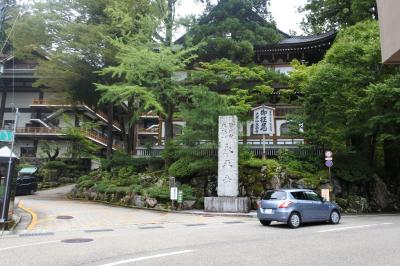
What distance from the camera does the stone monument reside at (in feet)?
64.4

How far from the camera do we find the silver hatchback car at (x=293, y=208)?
13.5 m

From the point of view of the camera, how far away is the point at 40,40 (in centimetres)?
2730

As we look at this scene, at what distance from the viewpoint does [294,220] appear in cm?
1362

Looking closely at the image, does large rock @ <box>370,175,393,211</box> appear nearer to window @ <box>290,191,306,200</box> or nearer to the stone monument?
the stone monument

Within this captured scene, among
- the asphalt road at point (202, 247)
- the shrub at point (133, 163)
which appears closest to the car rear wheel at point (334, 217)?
the asphalt road at point (202, 247)

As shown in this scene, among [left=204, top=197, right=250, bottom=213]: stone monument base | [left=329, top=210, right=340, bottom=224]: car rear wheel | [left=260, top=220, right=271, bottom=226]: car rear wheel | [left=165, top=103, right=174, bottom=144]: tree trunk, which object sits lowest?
[left=260, top=220, right=271, bottom=226]: car rear wheel

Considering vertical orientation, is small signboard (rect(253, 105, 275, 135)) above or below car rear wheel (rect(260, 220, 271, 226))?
above

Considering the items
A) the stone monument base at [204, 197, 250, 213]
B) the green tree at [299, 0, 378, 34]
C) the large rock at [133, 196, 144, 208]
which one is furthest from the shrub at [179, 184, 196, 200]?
the green tree at [299, 0, 378, 34]

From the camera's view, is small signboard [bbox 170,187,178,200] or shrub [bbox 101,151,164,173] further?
shrub [bbox 101,151,164,173]

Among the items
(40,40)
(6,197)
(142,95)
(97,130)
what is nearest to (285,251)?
(6,197)

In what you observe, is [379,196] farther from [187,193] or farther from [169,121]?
[169,121]

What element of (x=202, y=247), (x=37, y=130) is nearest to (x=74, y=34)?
(x=202, y=247)

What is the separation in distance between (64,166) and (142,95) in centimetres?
2270

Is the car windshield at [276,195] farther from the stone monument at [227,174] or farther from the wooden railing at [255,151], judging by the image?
the wooden railing at [255,151]
